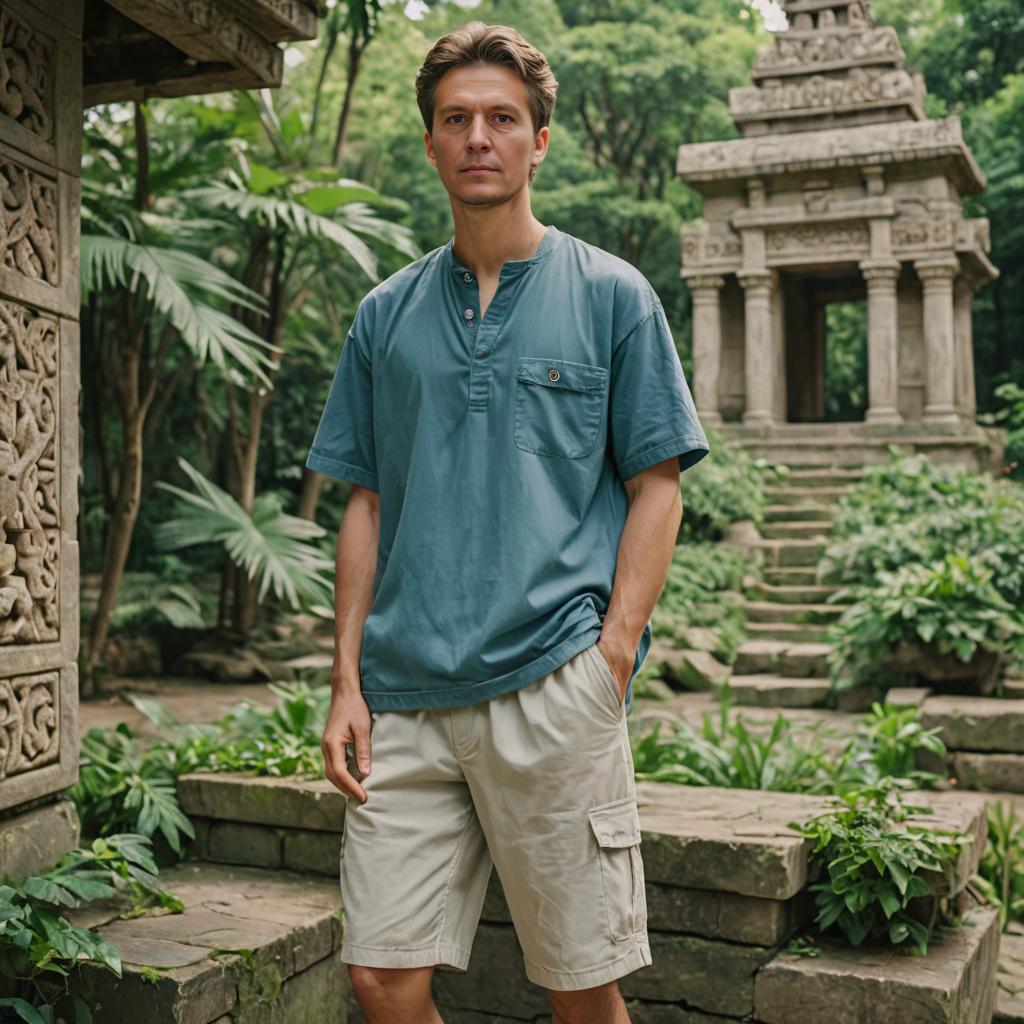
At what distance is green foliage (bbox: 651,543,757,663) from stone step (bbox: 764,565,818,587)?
245 millimetres

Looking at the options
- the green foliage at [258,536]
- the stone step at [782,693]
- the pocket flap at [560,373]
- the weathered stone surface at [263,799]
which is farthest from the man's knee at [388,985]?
the stone step at [782,693]

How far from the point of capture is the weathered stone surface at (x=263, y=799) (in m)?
3.79

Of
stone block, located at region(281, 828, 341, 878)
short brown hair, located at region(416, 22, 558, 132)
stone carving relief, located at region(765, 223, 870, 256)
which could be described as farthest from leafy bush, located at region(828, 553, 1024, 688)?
stone carving relief, located at region(765, 223, 870, 256)

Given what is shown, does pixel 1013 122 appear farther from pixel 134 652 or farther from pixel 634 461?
pixel 634 461

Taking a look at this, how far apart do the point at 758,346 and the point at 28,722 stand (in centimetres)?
1266

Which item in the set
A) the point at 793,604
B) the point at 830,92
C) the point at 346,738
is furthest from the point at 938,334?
the point at 346,738

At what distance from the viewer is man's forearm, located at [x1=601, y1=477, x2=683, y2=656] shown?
2.17 m

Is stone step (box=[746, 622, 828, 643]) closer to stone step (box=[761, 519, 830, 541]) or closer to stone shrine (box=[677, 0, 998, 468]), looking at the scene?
stone step (box=[761, 519, 830, 541])

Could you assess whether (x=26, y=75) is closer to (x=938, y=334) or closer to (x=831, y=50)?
(x=938, y=334)

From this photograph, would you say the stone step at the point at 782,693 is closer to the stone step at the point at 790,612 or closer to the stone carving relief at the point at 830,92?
the stone step at the point at 790,612

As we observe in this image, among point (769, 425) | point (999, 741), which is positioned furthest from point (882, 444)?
point (999, 741)

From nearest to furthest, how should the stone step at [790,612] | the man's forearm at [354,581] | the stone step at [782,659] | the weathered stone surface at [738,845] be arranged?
the man's forearm at [354,581] → the weathered stone surface at [738,845] → the stone step at [782,659] → the stone step at [790,612]

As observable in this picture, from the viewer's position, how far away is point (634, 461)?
2244 mm

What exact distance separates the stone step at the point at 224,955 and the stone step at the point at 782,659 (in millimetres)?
5457
